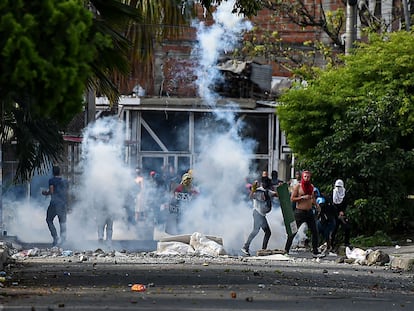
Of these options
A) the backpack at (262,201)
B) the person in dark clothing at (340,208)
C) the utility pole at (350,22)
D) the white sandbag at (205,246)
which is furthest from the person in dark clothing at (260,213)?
the utility pole at (350,22)

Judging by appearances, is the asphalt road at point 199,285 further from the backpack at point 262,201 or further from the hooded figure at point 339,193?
the hooded figure at point 339,193

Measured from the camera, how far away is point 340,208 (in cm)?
2414

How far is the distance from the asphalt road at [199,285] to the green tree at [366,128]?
15.7 ft

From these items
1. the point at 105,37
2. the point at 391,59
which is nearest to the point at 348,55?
the point at 391,59

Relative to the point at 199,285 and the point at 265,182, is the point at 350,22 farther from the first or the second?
the point at 199,285

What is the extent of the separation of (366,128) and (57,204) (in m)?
7.41

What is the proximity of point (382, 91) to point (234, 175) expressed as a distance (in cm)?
588

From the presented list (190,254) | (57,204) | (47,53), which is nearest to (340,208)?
(190,254)

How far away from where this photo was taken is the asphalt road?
39.4 feet

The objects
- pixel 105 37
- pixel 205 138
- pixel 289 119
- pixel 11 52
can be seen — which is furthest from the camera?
pixel 205 138

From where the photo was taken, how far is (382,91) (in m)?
25.6

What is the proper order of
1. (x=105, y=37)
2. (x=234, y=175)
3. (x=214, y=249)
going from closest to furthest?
(x=105, y=37), (x=214, y=249), (x=234, y=175)

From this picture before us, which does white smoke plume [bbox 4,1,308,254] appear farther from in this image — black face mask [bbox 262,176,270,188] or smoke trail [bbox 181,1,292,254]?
black face mask [bbox 262,176,270,188]

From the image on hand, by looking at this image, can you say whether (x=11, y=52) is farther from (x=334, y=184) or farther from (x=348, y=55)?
(x=348, y=55)
